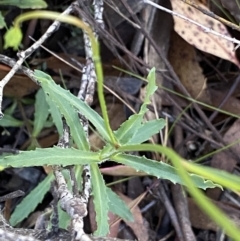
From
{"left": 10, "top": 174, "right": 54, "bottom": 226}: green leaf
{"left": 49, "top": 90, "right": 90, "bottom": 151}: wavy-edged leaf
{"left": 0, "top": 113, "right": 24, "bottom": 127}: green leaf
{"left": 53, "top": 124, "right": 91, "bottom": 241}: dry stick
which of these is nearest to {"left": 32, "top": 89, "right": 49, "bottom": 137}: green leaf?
{"left": 0, "top": 113, "right": 24, "bottom": 127}: green leaf

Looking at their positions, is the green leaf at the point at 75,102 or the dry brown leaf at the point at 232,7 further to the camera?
the dry brown leaf at the point at 232,7

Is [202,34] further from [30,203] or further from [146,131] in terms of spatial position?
[30,203]

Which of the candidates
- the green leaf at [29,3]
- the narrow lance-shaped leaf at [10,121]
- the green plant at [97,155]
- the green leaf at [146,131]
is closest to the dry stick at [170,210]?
the green leaf at [146,131]

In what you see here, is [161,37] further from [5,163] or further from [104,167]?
[5,163]

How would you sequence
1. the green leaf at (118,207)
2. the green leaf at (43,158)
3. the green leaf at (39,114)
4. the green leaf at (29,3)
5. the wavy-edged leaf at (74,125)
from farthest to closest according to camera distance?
the green leaf at (39,114), the green leaf at (29,3), the green leaf at (118,207), the wavy-edged leaf at (74,125), the green leaf at (43,158)

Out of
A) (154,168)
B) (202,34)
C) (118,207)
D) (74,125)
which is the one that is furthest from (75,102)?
(202,34)

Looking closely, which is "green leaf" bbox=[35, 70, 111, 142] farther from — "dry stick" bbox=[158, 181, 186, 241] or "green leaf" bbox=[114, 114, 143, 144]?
"dry stick" bbox=[158, 181, 186, 241]

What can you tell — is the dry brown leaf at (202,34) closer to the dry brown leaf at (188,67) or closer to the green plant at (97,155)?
the dry brown leaf at (188,67)
